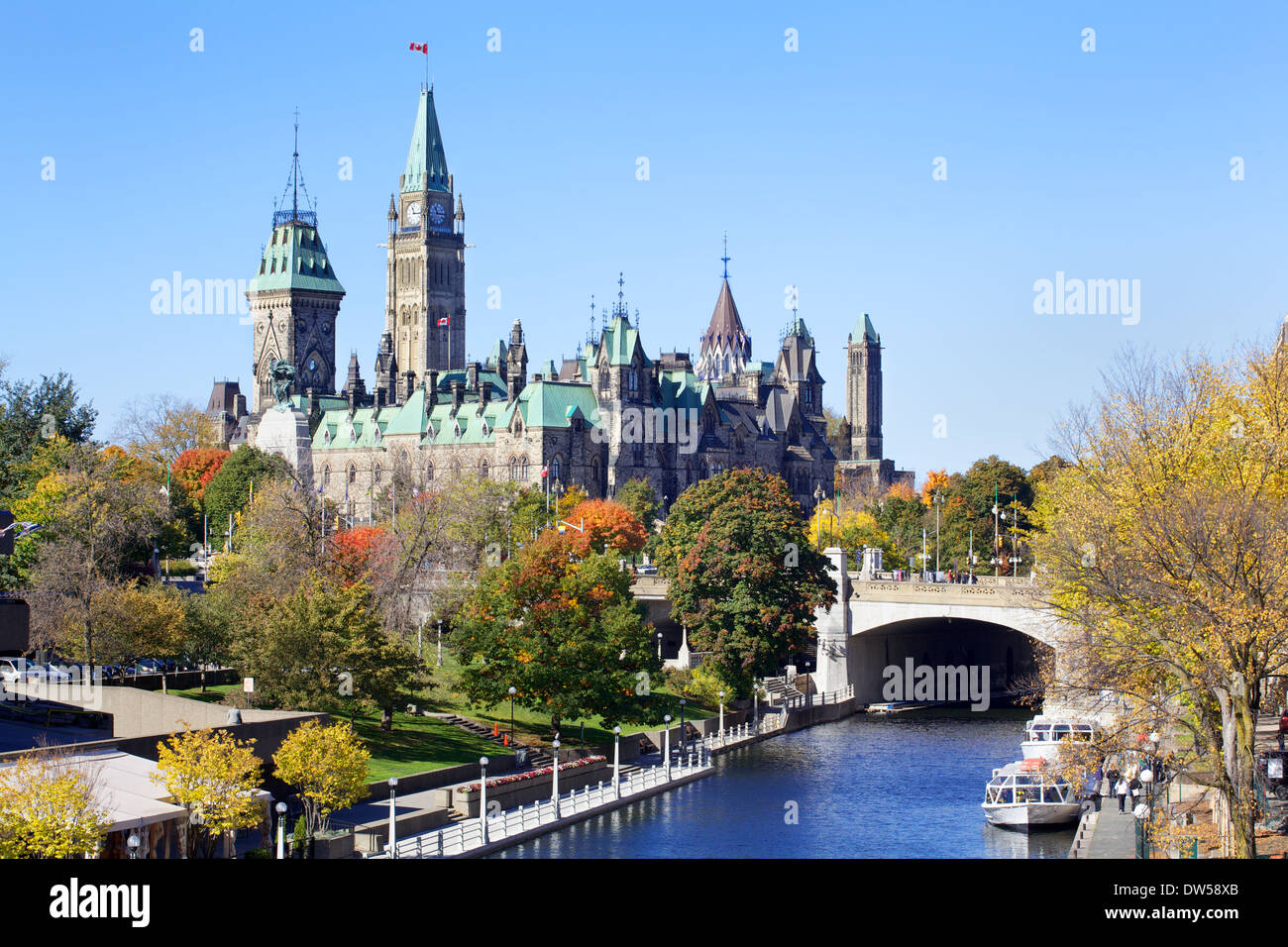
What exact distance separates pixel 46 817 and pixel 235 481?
96.4m

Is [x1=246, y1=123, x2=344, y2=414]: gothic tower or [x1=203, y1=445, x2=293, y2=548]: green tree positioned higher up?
[x1=246, y1=123, x2=344, y2=414]: gothic tower

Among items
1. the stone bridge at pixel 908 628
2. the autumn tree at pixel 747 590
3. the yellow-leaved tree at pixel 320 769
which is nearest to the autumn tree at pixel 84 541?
the yellow-leaved tree at pixel 320 769

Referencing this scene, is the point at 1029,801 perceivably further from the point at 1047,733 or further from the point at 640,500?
the point at 640,500

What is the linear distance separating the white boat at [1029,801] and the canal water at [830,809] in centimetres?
45

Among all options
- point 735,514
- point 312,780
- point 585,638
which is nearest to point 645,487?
point 735,514

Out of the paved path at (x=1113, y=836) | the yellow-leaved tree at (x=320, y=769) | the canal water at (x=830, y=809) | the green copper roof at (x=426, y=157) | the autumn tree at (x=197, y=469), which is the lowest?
the canal water at (x=830, y=809)

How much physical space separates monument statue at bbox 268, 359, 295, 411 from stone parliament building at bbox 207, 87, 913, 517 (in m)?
1.71

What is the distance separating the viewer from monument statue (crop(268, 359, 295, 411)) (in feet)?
520

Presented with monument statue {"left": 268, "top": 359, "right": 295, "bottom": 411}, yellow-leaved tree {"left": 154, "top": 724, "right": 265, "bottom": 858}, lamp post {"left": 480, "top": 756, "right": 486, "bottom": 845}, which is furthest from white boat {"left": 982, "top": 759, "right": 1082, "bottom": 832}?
monument statue {"left": 268, "top": 359, "right": 295, "bottom": 411}

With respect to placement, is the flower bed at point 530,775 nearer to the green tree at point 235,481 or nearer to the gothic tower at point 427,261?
the green tree at point 235,481

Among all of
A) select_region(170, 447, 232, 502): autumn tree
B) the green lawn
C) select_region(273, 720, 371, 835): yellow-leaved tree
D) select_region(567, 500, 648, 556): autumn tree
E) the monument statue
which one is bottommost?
the green lawn

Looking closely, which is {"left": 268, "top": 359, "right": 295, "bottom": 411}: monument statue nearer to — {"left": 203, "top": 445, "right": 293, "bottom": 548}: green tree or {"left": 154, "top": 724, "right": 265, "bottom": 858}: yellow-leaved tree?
{"left": 203, "top": 445, "right": 293, "bottom": 548}: green tree

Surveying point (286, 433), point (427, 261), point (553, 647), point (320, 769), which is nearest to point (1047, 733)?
point (553, 647)

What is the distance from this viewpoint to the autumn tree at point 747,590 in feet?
235
